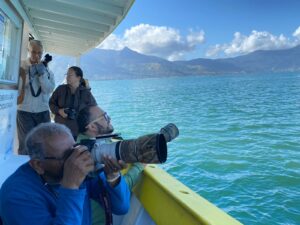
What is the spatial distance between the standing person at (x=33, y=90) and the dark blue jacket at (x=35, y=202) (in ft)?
9.55

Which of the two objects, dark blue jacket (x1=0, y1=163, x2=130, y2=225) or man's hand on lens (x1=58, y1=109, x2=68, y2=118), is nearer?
dark blue jacket (x1=0, y1=163, x2=130, y2=225)

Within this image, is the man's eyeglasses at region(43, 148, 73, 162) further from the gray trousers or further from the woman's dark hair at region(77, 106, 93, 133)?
the gray trousers

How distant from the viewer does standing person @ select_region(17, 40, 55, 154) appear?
14.0 ft

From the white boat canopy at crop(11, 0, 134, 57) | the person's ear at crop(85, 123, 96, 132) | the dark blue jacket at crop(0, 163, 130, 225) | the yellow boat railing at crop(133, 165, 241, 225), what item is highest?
the white boat canopy at crop(11, 0, 134, 57)

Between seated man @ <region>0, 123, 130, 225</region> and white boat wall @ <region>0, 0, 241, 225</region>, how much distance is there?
0.70m

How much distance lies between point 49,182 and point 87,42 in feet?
19.1

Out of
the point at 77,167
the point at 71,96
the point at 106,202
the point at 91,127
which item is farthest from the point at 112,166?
the point at 71,96

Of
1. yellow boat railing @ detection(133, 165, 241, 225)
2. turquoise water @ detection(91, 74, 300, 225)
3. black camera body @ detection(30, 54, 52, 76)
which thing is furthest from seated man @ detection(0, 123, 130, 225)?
turquoise water @ detection(91, 74, 300, 225)

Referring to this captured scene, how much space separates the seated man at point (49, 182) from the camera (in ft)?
4.72

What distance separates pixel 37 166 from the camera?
5.00ft

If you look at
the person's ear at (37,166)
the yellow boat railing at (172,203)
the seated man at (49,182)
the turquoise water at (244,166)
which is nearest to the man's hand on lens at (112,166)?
the seated man at (49,182)

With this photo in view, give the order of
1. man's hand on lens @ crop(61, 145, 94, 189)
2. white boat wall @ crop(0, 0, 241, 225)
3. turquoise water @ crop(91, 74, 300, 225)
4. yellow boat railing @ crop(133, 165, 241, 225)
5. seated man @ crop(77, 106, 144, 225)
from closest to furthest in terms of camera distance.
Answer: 1. man's hand on lens @ crop(61, 145, 94, 189)
2. yellow boat railing @ crop(133, 165, 241, 225)
3. white boat wall @ crop(0, 0, 241, 225)
4. seated man @ crop(77, 106, 144, 225)
5. turquoise water @ crop(91, 74, 300, 225)

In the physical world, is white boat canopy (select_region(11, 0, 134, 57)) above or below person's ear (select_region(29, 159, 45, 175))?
above

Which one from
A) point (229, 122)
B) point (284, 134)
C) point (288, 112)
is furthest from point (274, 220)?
point (288, 112)
